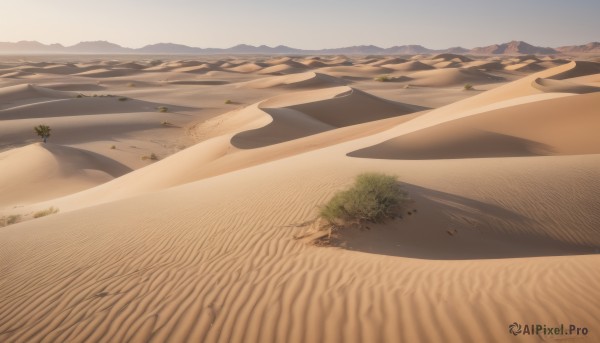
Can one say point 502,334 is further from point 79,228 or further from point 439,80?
point 439,80

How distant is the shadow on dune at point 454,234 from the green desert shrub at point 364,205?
0.16m

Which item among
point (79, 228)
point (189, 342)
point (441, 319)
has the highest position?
point (441, 319)

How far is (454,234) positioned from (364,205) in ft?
5.15

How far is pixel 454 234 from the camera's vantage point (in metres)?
6.26

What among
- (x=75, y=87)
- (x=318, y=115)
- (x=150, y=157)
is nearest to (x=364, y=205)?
(x=150, y=157)

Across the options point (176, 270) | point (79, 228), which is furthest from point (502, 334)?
point (79, 228)

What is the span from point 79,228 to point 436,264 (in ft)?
20.2

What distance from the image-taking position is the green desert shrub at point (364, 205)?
6.01 metres

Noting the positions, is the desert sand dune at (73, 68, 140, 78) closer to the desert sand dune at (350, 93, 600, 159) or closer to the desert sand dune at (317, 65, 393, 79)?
the desert sand dune at (317, 65, 393, 79)

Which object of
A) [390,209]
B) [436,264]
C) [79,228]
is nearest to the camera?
[436,264]

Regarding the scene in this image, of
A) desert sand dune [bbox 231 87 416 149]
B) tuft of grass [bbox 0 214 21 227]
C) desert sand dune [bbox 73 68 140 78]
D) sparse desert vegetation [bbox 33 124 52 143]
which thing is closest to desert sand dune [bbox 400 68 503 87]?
desert sand dune [bbox 231 87 416 149]

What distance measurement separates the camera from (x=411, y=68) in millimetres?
69500

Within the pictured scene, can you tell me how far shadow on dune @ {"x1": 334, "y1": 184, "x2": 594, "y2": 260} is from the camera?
569cm

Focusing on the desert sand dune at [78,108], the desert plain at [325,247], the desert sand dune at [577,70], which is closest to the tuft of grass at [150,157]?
the desert plain at [325,247]
